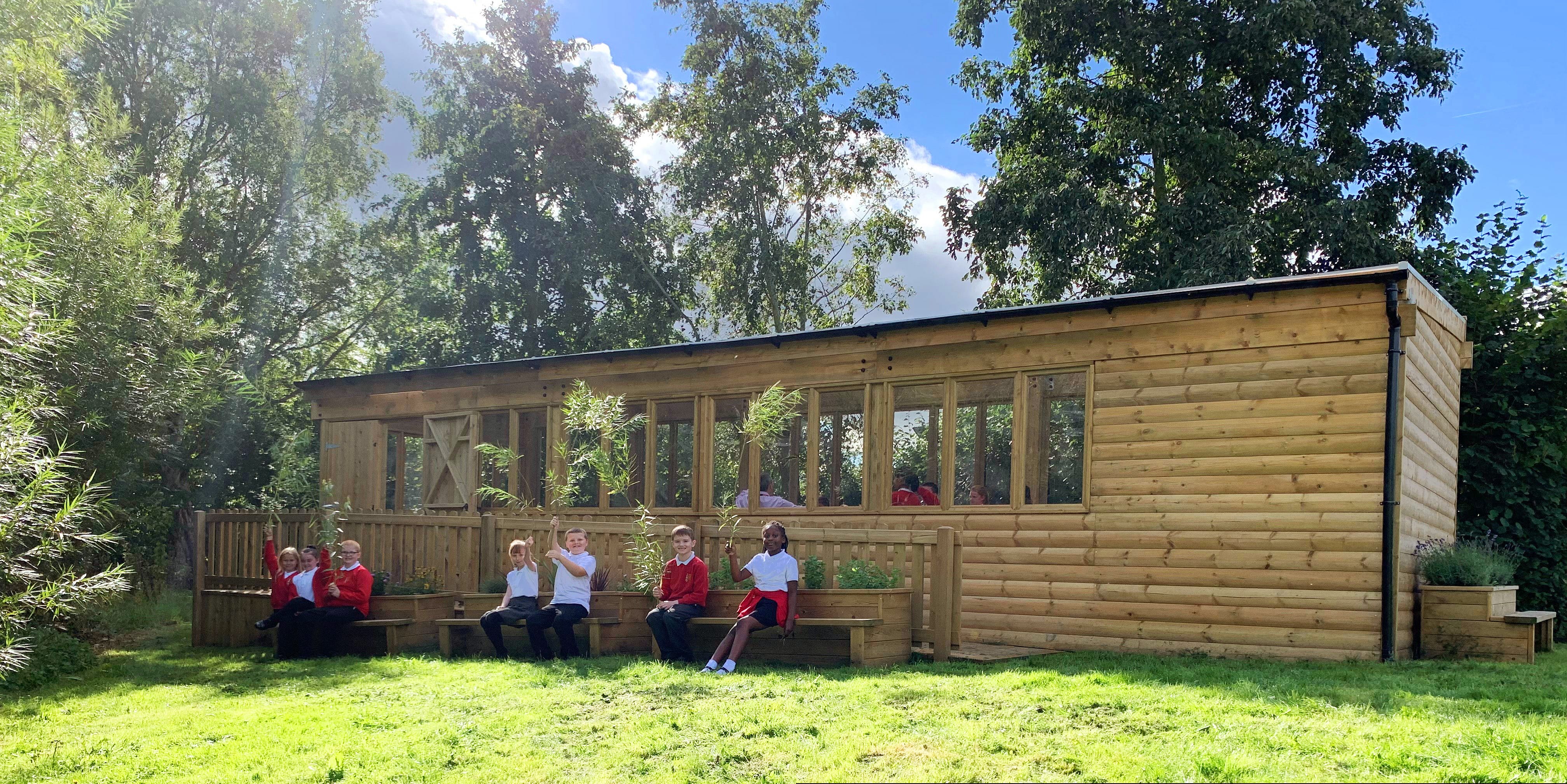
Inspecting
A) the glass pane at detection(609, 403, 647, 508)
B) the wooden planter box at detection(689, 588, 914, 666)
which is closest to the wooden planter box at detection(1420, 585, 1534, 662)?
the wooden planter box at detection(689, 588, 914, 666)

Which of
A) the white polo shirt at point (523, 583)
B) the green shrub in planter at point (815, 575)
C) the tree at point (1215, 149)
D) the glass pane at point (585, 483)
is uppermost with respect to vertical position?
the tree at point (1215, 149)

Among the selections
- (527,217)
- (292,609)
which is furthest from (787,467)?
(527,217)

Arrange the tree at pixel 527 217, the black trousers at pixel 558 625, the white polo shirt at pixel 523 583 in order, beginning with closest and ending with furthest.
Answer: the black trousers at pixel 558 625, the white polo shirt at pixel 523 583, the tree at pixel 527 217

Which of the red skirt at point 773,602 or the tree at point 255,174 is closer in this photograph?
the red skirt at point 773,602

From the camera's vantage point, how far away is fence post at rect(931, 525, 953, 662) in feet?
34.5

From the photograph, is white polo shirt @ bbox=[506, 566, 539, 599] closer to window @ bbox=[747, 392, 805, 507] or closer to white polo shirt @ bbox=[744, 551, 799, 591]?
white polo shirt @ bbox=[744, 551, 799, 591]

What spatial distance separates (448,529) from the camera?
13.6 metres

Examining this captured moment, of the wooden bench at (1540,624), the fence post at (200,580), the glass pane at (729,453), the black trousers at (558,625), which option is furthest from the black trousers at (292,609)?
the wooden bench at (1540,624)

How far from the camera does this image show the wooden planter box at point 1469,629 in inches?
425

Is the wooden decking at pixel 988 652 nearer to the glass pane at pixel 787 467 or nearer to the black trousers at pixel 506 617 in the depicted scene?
the glass pane at pixel 787 467

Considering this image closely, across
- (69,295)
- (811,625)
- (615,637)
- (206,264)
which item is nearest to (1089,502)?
(811,625)

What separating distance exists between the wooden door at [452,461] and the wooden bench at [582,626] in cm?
461

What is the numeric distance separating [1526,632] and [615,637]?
25.5 feet

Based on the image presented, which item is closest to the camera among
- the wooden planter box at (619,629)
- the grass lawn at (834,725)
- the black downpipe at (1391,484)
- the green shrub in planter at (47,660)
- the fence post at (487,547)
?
the grass lawn at (834,725)
